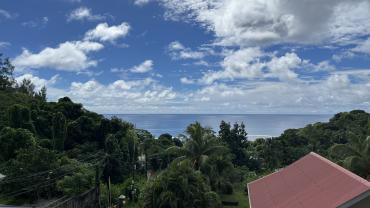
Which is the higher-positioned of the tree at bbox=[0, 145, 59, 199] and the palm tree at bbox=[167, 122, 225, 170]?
the palm tree at bbox=[167, 122, 225, 170]

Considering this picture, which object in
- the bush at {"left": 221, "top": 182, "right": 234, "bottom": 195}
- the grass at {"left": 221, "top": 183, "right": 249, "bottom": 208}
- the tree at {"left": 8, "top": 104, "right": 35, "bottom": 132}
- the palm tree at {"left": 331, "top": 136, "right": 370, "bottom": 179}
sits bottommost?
the grass at {"left": 221, "top": 183, "right": 249, "bottom": 208}

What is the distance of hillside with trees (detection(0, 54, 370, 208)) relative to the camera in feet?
97.1

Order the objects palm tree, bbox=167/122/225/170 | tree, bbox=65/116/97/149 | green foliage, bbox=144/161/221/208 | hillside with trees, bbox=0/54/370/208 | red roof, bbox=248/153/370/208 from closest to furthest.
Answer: red roof, bbox=248/153/370/208
green foliage, bbox=144/161/221/208
hillside with trees, bbox=0/54/370/208
palm tree, bbox=167/122/225/170
tree, bbox=65/116/97/149

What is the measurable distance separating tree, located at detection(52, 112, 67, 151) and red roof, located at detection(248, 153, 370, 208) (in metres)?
28.3

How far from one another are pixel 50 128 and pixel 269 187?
3438 cm

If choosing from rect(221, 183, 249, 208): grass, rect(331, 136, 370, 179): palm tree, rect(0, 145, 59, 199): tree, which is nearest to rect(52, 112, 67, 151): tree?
rect(0, 145, 59, 199): tree

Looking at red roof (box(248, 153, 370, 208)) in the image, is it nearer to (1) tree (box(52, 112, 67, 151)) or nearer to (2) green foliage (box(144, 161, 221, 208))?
(2) green foliage (box(144, 161, 221, 208))

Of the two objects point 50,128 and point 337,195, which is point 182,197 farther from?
point 50,128

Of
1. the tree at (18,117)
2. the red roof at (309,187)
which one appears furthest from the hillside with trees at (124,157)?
the red roof at (309,187)

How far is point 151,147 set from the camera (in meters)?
62.6

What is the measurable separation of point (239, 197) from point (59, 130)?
21.0m

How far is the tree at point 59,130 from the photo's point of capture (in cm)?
4722

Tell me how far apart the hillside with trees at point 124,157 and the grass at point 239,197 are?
11cm

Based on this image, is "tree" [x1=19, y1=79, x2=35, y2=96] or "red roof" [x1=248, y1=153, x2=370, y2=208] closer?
"red roof" [x1=248, y1=153, x2=370, y2=208]
